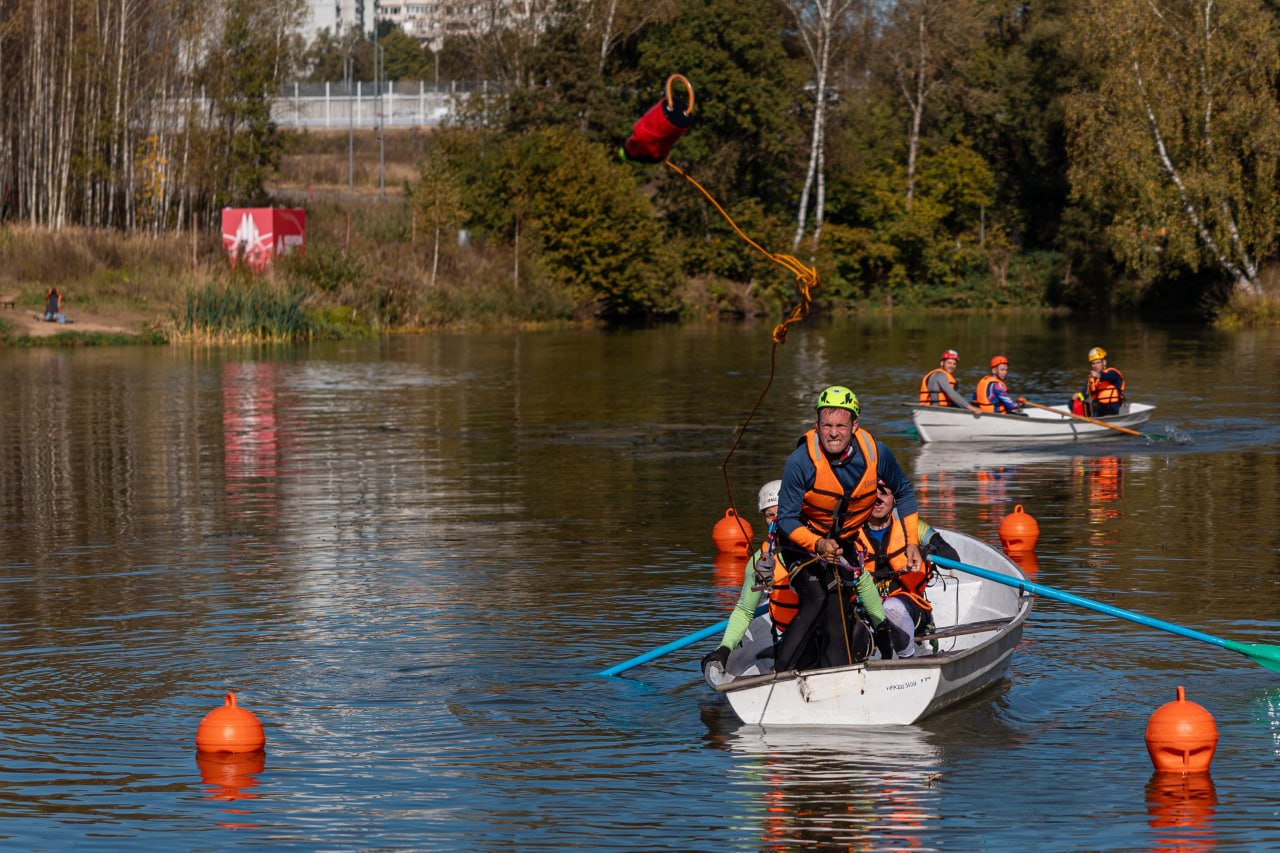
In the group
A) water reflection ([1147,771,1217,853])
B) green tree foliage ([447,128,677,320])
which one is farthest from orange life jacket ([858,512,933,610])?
green tree foliage ([447,128,677,320])

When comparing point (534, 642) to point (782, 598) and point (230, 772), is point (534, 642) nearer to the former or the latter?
point (782, 598)

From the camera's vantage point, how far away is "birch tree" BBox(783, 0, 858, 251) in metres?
70.9

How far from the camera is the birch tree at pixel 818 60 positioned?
70875mm

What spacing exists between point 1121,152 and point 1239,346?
475 inches

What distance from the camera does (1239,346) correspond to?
4975cm

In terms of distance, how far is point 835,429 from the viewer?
10.9 metres

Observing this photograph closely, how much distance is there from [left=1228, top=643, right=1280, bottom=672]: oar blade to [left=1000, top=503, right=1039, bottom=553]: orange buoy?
5.55 meters

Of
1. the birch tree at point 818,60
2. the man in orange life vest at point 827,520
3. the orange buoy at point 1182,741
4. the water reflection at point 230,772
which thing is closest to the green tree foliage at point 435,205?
the birch tree at point 818,60

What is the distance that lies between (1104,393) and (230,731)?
20.7m

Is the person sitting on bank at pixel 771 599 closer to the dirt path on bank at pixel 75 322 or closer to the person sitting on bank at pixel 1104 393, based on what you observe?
the person sitting on bank at pixel 1104 393

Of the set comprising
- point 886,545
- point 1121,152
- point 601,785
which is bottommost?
point 601,785

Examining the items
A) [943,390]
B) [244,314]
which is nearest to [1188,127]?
[244,314]

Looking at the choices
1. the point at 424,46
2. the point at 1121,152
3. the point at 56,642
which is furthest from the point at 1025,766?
the point at 424,46

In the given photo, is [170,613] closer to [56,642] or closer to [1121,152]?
[56,642]
